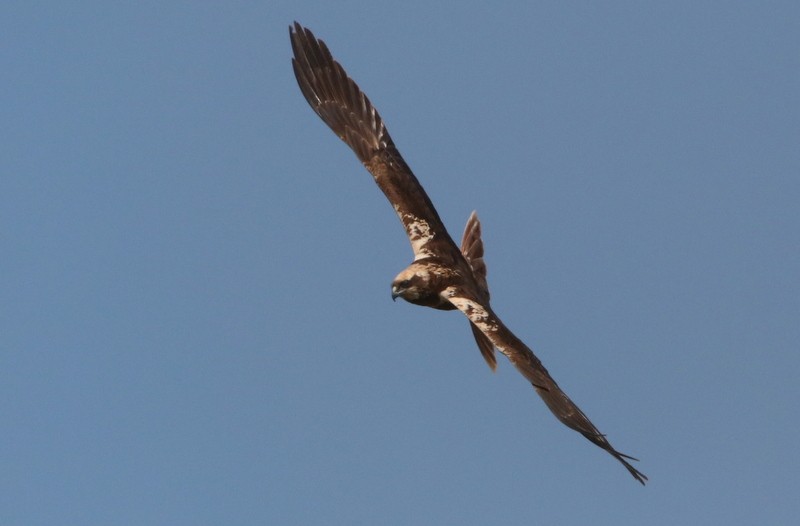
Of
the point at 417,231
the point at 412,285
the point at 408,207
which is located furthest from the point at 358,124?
the point at 412,285

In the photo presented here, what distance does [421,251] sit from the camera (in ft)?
51.8

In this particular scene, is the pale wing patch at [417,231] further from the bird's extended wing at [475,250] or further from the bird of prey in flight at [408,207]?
the bird's extended wing at [475,250]

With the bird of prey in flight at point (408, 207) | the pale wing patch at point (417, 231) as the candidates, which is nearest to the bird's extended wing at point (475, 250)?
the bird of prey in flight at point (408, 207)

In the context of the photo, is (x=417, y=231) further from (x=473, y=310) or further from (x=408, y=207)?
(x=473, y=310)

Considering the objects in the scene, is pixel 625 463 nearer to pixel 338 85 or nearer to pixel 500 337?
pixel 500 337

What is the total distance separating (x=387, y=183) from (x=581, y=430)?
201 inches

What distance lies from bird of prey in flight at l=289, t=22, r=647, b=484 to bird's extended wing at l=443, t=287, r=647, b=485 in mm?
23

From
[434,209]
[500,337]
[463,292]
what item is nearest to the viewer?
[500,337]

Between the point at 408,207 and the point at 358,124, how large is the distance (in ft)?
4.60

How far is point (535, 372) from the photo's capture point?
43.0 feet

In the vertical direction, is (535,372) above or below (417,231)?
below

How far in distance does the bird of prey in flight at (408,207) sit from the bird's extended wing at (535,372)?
0.02 meters

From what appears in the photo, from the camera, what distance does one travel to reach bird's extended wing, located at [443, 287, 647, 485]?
484 inches

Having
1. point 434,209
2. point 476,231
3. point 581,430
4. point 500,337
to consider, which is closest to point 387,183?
point 434,209
